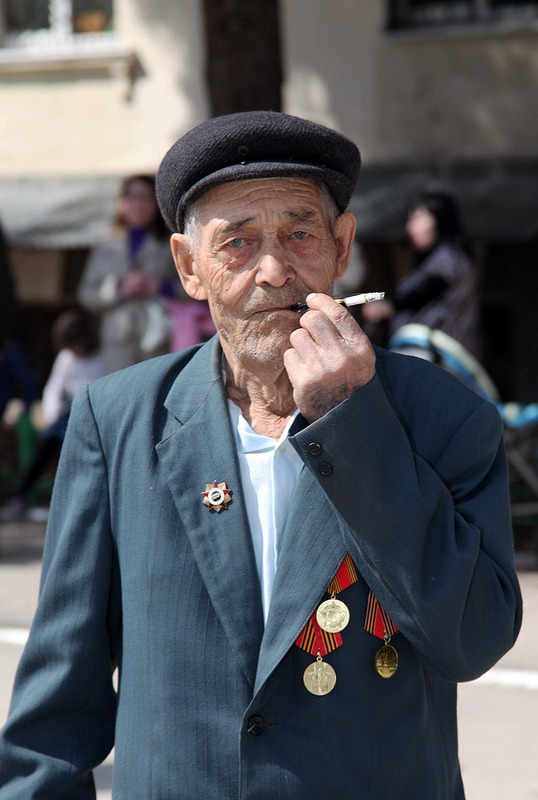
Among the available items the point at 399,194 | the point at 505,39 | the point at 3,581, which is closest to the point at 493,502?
the point at 3,581

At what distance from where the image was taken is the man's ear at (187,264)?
219 centimetres

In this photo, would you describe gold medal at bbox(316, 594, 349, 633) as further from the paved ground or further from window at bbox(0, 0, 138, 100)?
window at bbox(0, 0, 138, 100)

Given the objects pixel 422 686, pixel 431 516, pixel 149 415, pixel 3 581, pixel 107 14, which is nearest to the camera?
pixel 431 516

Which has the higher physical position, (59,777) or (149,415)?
(149,415)

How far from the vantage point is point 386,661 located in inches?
74.5

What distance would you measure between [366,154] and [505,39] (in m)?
1.48

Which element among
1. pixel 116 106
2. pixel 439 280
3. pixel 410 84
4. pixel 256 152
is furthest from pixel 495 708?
pixel 116 106

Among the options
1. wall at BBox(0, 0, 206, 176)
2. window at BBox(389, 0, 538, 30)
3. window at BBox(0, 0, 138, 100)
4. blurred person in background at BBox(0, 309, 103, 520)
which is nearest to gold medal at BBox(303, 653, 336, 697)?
blurred person in background at BBox(0, 309, 103, 520)

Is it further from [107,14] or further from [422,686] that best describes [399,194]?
[422,686]

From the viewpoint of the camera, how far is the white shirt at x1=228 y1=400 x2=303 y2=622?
199 cm

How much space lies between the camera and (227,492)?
2.00 m

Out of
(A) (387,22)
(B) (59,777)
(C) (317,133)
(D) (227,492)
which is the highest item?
(C) (317,133)

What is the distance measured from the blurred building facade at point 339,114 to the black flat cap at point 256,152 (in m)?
7.34

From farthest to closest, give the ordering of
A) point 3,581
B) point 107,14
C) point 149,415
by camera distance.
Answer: point 107,14 < point 3,581 < point 149,415
